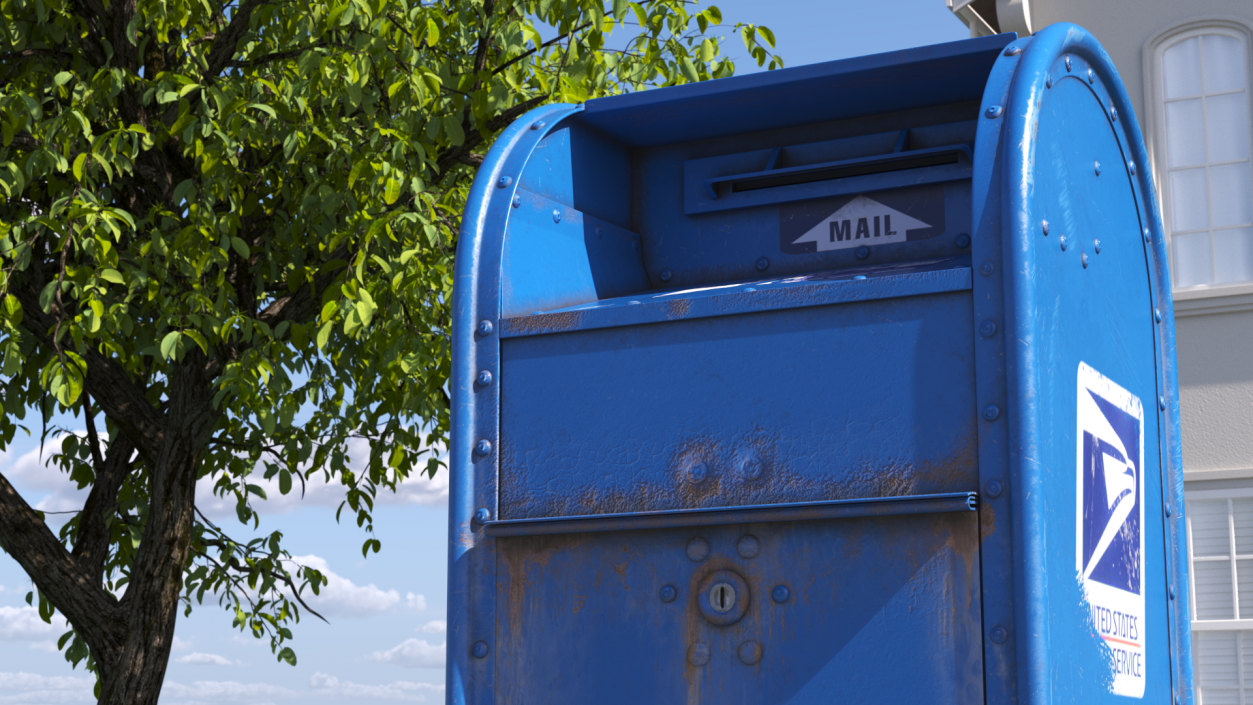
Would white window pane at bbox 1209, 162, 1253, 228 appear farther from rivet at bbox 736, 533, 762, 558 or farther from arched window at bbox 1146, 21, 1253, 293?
rivet at bbox 736, 533, 762, 558

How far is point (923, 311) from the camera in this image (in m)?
2.88

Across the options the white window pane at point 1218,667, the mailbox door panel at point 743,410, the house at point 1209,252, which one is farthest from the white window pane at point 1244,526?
the mailbox door panel at point 743,410

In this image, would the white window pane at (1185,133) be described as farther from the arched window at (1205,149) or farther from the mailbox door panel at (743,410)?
the mailbox door panel at (743,410)

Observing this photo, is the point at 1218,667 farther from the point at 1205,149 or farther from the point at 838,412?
the point at 838,412

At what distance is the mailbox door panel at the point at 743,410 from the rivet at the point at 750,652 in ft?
1.08

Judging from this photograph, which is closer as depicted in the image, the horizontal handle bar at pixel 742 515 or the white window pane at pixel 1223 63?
the horizontal handle bar at pixel 742 515

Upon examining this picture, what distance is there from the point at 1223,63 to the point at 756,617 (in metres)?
8.02

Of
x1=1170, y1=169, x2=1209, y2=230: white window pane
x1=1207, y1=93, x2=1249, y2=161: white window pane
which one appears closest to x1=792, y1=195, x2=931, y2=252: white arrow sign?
x1=1170, y1=169, x2=1209, y2=230: white window pane

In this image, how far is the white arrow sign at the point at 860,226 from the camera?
3686mm

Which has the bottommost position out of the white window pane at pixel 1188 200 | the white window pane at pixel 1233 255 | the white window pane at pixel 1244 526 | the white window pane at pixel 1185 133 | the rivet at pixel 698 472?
the rivet at pixel 698 472

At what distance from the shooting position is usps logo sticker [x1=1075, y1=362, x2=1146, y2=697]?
306 cm

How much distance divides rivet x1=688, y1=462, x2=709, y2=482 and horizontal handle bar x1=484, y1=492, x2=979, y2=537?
0.08 m

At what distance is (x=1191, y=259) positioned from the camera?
30.2ft

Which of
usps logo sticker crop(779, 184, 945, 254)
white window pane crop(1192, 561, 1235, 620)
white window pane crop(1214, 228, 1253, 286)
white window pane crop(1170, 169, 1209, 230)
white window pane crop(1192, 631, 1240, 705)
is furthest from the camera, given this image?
white window pane crop(1170, 169, 1209, 230)
